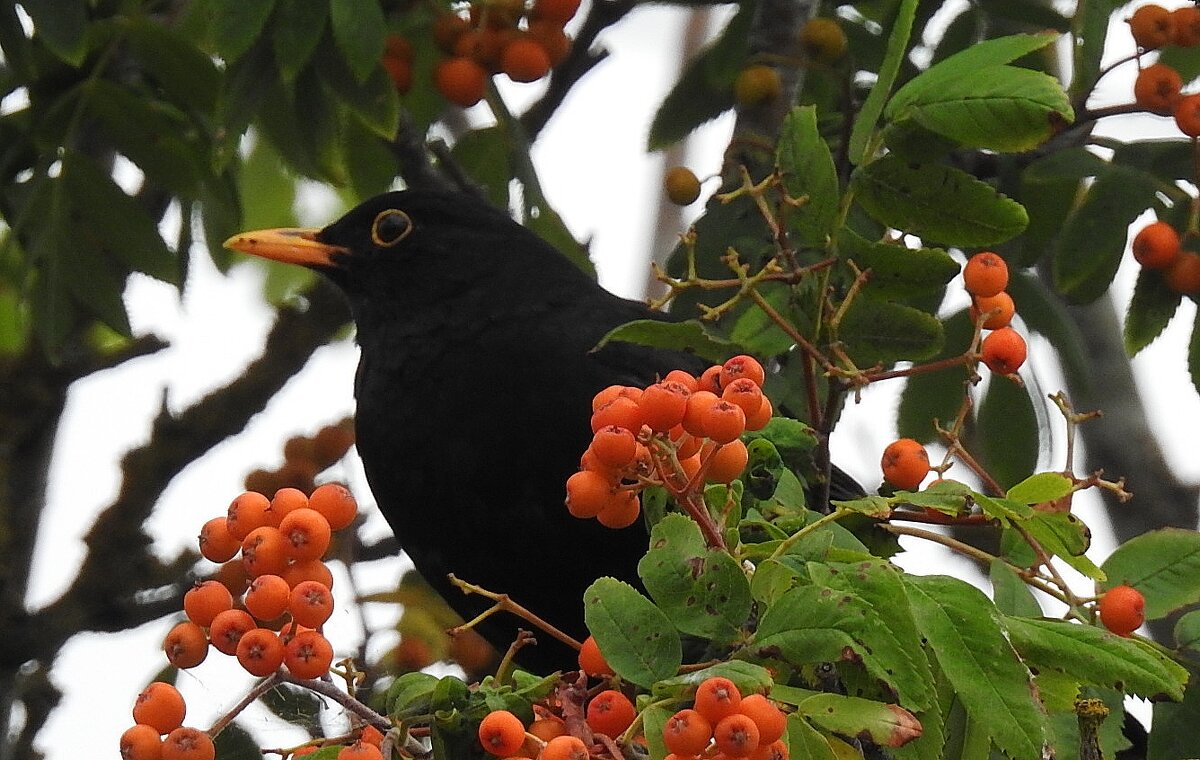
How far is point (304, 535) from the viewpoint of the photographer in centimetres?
208

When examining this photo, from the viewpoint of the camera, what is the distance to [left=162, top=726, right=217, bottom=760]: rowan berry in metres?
1.95

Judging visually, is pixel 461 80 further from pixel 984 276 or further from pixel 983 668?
pixel 983 668

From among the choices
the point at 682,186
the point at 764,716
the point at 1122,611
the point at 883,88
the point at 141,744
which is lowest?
the point at 682,186

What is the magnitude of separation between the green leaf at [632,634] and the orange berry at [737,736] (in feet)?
0.63

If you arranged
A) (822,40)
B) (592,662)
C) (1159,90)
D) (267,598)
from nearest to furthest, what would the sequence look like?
(267,598) → (592,662) → (1159,90) → (822,40)

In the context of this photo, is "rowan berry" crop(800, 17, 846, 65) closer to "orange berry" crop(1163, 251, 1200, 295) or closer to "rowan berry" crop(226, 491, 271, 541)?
"orange berry" crop(1163, 251, 1200, 295)

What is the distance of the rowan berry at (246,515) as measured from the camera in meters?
2.15

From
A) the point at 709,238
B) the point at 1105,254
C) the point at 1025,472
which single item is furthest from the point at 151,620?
the point at 1105,254

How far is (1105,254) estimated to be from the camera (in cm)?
361

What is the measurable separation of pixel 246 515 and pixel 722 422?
1.98 feet

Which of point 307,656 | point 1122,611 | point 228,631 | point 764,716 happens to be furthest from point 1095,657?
point 228,631

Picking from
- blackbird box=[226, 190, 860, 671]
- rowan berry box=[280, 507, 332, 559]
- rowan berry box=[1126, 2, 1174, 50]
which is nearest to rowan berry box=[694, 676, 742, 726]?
rowan berry box=[280, 507, 332, 559]

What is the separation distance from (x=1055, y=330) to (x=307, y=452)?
6.88 feet

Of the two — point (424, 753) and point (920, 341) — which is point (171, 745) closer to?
point (424, 753)
